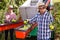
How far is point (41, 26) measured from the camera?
5.25m

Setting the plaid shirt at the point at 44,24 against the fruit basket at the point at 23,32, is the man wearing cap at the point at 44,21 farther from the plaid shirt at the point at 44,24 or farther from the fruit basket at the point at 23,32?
the fruit basket at the point at 23,32

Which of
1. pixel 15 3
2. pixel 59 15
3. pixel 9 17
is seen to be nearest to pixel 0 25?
pixel 9 17

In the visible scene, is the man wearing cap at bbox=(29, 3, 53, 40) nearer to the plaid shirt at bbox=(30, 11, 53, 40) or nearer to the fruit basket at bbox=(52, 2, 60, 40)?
the plaid shirt at bbox=(30, 11, 53, 40)

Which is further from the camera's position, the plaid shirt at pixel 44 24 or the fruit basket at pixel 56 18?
the fruit basket at pixel 56 18

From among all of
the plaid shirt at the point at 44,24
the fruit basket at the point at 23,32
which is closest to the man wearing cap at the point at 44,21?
the plaid shirt at the point at 44,24

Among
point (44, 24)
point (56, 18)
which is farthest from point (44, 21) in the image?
point (56, 18)

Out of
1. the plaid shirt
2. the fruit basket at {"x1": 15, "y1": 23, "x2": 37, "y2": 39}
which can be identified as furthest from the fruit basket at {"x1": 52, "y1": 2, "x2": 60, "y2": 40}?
the plaid shirt

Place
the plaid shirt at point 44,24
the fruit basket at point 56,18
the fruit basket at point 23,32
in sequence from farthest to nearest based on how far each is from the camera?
1. the fruit basket at point 56,18
2. the fruit basket at point 23,32
3. the plaid shirt at point 44,24

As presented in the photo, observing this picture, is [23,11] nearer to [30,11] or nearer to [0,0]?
[30,11]

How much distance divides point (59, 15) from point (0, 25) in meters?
1.90

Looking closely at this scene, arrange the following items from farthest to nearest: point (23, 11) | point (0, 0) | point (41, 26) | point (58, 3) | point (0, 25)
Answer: point (0, 0) < point (23, 11) < point (58, 3) < point (0, 25) < point (41, 26)

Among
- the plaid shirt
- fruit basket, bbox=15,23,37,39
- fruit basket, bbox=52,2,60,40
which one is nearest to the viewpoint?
the plaid shirt

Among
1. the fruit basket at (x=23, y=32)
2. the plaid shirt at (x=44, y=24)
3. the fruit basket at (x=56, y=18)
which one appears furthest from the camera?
the fruit basket at (x=56, y=18)

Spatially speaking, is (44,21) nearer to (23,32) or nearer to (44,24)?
(44,24)
